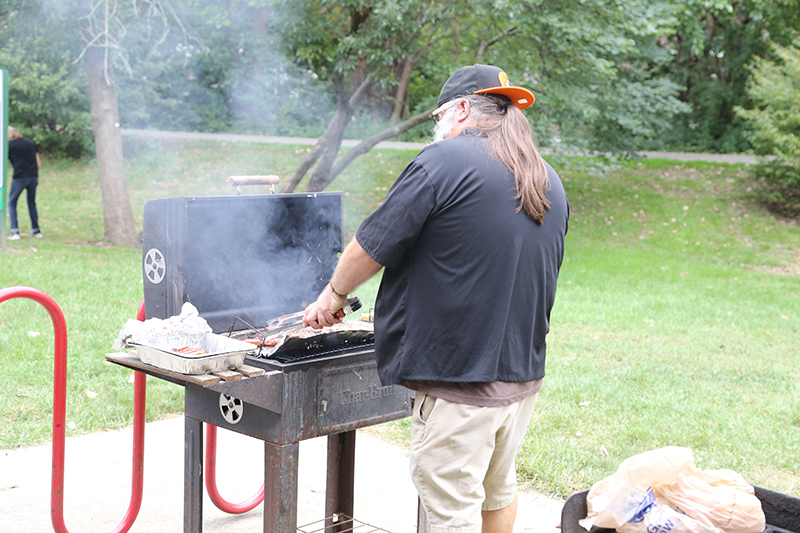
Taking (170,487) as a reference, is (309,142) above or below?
above

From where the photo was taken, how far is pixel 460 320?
199 centimetres

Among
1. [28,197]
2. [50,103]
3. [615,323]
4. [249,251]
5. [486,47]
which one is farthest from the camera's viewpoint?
[50,103]

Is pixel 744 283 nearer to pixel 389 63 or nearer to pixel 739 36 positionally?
pixel 389 63

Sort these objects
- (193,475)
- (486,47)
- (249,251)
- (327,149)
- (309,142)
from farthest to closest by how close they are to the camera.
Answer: (309,142) → (327,149) → (486,47) → (249,251) → (193,475)

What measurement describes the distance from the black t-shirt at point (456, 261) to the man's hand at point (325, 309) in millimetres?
198

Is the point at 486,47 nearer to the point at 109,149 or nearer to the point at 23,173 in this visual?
the point at 109,149

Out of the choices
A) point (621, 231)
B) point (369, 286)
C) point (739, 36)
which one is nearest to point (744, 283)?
point (621, 231)

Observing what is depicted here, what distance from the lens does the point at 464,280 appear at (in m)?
1.98

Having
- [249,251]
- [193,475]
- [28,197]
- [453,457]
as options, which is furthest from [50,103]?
[453,457]

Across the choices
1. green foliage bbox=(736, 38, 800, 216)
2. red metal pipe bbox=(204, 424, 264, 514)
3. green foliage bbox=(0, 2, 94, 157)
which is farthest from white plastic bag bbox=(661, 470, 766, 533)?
green foliage bbox=(0, 2, 94, 157)

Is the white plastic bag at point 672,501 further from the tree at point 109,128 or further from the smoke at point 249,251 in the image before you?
the tree at point 109,128

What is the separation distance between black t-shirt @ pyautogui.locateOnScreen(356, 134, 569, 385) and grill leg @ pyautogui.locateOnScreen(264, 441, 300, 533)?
1.45ft

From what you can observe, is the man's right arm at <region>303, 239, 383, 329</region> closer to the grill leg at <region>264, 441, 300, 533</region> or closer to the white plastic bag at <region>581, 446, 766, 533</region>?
the grill leg at <region>264, 441, 300, 533</region>

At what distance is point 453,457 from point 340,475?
0.95 metres
